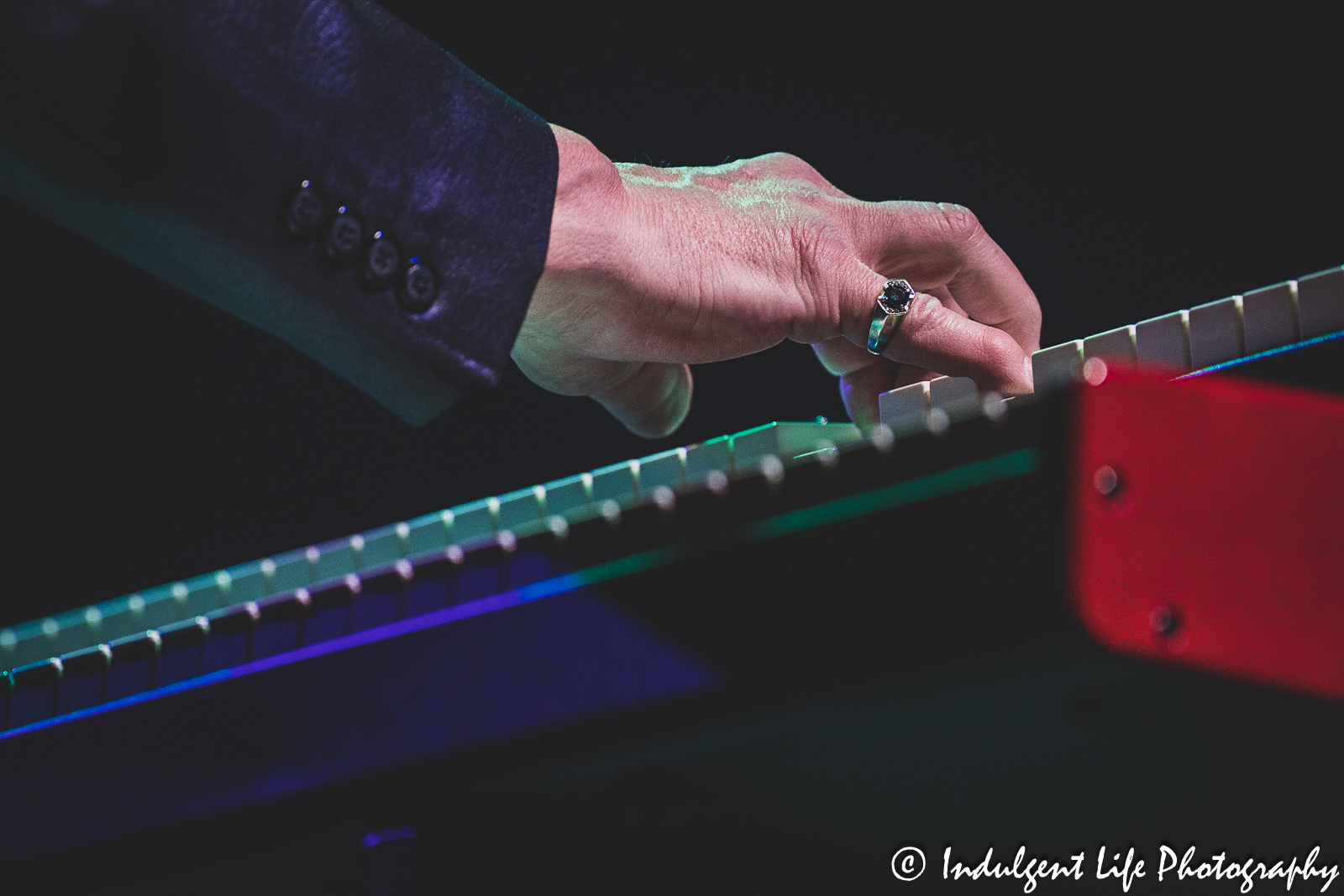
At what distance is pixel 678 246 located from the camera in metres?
0.98

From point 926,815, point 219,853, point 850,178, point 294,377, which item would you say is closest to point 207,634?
point 219,853

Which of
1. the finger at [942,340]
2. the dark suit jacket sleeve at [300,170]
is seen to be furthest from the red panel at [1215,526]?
the finger at [942,340]

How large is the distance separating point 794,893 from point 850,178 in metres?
1.64

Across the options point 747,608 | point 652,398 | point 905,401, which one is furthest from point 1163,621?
point 652,398

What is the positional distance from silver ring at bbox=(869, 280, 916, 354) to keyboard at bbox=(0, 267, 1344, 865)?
460 mm

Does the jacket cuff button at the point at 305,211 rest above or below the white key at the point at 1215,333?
A: above

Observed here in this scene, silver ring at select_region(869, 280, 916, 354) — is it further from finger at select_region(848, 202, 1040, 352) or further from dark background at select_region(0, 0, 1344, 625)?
dark background at select_region(0, 0, 1344, 625)

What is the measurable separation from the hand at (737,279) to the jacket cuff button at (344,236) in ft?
0.61

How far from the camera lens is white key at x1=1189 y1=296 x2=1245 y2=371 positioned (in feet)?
1.90

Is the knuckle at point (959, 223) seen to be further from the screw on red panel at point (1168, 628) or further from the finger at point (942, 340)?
the screw on red panel at point (1168, 628)

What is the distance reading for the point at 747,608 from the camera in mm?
443

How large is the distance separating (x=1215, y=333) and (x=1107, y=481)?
0.26 meters

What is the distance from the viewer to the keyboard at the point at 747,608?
38 cm

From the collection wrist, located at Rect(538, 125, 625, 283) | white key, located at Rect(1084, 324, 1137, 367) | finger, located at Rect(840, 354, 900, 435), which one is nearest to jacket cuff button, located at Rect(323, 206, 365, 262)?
wrist, located at Rect(538, 125, 625, 283)
